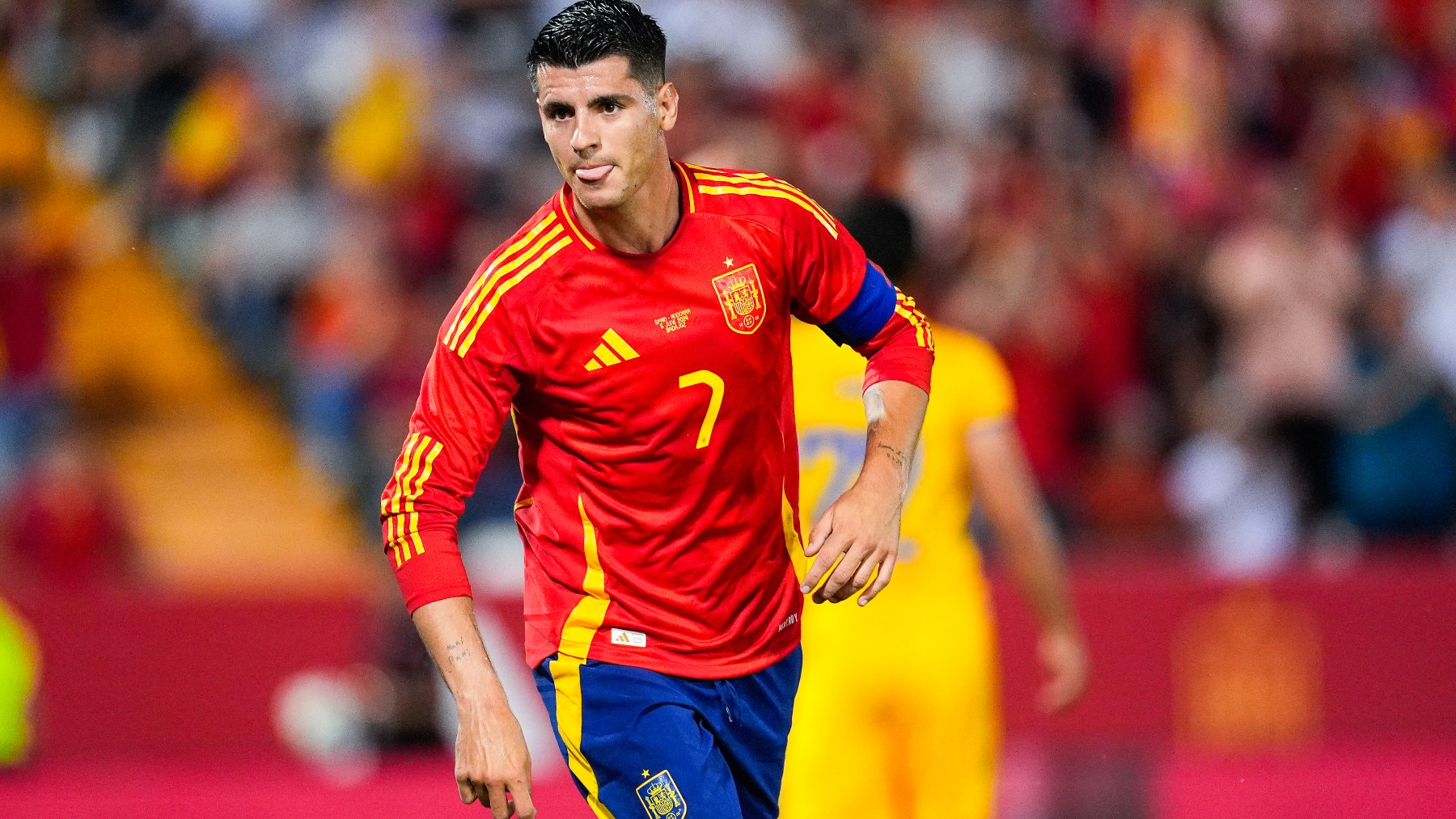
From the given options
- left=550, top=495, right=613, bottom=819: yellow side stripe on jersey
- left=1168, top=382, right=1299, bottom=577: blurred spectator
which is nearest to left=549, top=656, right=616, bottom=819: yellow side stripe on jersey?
left=550, top=495, right=613, bottom=819: yellow side stripe on jersey

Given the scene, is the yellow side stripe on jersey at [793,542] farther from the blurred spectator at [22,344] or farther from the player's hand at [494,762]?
the blurred spectator at [22,344]

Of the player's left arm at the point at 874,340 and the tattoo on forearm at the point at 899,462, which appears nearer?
the player's left arm at the point at 874,340

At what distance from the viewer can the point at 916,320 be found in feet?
14.4

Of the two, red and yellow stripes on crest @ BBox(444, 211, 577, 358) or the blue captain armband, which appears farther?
the blue captain armband

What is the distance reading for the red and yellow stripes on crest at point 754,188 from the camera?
4.22 m

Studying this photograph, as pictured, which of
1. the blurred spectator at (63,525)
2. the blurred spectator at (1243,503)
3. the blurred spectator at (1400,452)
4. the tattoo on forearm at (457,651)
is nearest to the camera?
the tattoo on forearm at (457,651)

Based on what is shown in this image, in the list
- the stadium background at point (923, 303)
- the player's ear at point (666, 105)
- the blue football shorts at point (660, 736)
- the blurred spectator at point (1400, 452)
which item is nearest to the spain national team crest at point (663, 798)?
the blue football shorts at point (660, 736)

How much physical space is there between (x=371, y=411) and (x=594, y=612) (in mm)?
6756

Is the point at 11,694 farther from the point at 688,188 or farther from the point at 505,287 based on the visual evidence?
the point at 688,188

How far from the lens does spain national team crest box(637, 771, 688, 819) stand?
404cm

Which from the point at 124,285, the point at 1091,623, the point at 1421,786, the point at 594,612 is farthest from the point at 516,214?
the point at 594,612

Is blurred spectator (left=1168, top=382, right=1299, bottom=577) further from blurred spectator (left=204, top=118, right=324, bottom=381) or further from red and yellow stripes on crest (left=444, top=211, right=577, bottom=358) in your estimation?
red and yellow stripes on crest (left=444, top=211, right=577, bottom=358)

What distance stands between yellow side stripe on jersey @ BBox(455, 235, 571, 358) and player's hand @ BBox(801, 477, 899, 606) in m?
0.81

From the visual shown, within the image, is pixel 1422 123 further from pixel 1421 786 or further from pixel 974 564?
pixel 974 564
